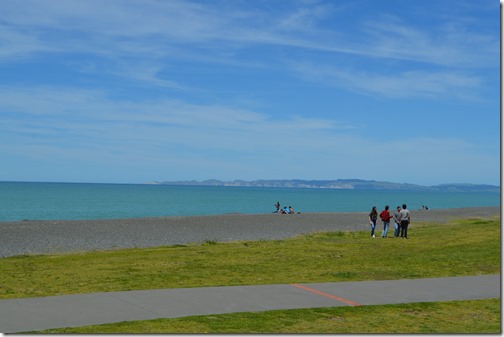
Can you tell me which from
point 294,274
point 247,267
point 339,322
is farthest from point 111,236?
point 339,322

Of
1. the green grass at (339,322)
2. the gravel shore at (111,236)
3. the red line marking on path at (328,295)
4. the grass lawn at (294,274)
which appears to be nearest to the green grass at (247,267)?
the grass lawn at (294,274)

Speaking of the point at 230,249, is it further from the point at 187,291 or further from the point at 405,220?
the point at 405,220

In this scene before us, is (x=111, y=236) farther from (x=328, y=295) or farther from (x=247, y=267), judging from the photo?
(x=328, y=295)

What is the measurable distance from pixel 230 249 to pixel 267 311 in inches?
400

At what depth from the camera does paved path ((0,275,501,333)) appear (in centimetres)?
987

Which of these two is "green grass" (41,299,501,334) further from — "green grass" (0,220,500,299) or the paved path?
"green grass" (0,220,500,299)

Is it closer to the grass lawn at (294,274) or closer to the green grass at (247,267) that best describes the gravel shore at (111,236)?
the green grass at (247,267)

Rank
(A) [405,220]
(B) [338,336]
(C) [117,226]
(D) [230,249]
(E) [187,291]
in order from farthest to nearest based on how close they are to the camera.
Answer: (C) [117,226] < (A) [405,220] < (D) [230,249] < (E) [187,291] < (B) [338,336]

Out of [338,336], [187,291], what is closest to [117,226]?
[187,291]

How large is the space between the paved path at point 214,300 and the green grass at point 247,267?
1048 millimetres

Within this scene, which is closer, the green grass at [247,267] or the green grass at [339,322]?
the green grass at [339,322]

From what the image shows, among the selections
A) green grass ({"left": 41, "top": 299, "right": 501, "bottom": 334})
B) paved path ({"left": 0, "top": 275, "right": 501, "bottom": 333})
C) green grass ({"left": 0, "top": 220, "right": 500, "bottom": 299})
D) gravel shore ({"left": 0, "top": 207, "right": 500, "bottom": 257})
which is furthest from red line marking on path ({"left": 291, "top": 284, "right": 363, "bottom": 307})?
gravel shore ({"left": 0, "top": 207, "right": 500, "bottom": 257})

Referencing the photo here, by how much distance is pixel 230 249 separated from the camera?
68.1 feet

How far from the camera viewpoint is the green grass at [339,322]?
934 cm
